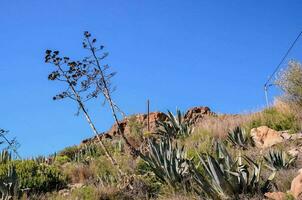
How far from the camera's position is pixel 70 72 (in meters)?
11.3

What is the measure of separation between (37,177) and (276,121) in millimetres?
7273

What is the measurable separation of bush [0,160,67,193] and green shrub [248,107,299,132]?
6.20m

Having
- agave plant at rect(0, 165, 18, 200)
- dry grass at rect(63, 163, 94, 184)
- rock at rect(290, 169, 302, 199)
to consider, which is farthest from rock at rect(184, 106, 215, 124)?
rock at rect(290, 169, 302, 199)

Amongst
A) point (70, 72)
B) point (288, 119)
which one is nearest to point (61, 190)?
point (70, 72)

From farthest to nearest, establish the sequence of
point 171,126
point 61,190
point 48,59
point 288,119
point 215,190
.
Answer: point 171,126 → point 288,119 → point 48,59 → point 61,190 → point 215,190

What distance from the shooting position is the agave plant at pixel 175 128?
49.4 ft

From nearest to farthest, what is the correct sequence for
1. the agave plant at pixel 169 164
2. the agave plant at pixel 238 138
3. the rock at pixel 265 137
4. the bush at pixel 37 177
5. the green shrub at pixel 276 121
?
1. the agave plant at pixel 169 164
2. the bush at pixel 37 177
3. the rock at pixel 265 137
4. the agave plant at pixel 238 138
5. the green shrub at pixel 276 121

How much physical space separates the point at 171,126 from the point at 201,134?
1.73 metres

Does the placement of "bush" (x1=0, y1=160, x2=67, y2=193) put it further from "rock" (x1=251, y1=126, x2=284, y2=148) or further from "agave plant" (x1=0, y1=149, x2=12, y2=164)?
"rock" (x1=251, y1=126, x2=284, y2=148)

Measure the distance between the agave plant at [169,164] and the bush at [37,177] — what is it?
2727 millimetres

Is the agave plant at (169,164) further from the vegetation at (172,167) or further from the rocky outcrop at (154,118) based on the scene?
the rocky outcrop at (154,118)

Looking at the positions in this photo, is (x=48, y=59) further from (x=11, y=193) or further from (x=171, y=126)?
(x=171, y=126)

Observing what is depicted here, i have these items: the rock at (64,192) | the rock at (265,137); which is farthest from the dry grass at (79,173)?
the rock at (265,137)

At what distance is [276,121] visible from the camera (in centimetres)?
1409
